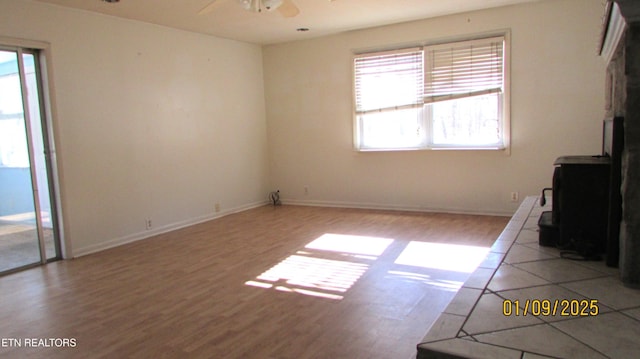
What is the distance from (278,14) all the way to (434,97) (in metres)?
2.36

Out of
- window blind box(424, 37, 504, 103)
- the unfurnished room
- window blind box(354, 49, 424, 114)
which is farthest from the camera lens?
window blind box(354, 49, 424, 114)

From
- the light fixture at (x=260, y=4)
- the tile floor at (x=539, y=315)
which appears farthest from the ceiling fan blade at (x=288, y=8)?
the tile floor at (x=539, y=315)

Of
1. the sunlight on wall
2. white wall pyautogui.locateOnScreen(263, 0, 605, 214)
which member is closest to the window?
white wall pyautogui.locateOnScreen(263, 0, 605, 214)

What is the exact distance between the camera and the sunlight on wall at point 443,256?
12.4 feet

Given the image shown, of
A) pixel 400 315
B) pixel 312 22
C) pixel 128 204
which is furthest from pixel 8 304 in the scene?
pixel 312 22

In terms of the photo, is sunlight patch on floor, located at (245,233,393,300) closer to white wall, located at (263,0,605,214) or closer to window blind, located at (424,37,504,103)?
white wall, located at (263,0,605,214)

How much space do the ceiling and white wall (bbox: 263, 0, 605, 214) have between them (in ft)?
0.99

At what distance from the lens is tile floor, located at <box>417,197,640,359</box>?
1529 millimetres

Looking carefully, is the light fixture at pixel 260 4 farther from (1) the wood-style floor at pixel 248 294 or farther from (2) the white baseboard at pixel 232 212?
(2) the white baseboard at pixel 232 212

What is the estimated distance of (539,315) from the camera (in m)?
1.78

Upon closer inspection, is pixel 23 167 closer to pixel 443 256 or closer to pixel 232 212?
pixel 232 212

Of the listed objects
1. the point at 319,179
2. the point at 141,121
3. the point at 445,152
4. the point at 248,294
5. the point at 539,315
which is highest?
the point at 141,121

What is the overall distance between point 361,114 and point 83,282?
4281 millimetres

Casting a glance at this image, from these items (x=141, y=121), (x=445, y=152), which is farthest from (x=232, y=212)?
(x=445, y=152)
